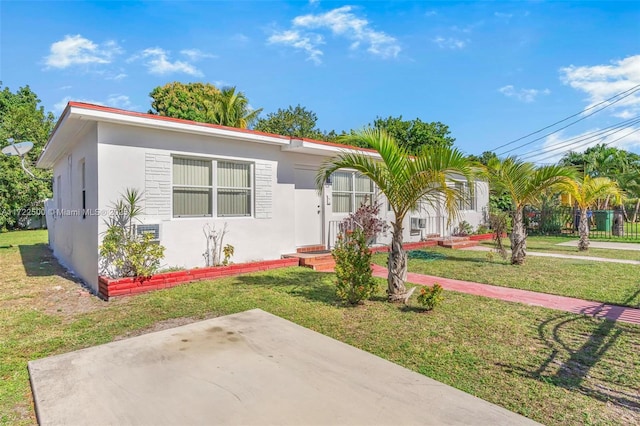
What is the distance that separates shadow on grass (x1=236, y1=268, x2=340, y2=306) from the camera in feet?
20.5

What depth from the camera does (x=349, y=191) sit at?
11320mm

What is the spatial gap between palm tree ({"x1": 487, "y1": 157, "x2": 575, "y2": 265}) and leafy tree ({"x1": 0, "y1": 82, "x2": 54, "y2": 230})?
15.9 m

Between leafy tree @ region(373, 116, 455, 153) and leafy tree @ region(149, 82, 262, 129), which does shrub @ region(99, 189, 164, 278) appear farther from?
leafy tree @ region(373, 116, 455, 153)

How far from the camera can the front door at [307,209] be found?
10.2 metres

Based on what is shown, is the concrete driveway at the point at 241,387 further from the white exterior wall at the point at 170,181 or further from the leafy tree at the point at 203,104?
the leafy tree at the point at 203,104

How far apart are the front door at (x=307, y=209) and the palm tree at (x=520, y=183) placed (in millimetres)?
4908

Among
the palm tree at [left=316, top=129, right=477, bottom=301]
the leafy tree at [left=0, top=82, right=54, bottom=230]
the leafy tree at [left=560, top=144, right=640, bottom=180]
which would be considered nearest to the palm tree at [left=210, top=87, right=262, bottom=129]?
the leafy tree at [left=0, top=82, right=54, bottom=230]

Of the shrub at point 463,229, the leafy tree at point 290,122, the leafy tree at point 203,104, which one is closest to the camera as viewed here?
the shrub at point 463,229

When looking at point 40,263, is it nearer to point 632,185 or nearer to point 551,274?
point 551,274

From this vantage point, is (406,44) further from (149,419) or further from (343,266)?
(149,419)

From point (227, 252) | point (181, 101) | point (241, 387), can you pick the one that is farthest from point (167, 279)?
point (181, 101)

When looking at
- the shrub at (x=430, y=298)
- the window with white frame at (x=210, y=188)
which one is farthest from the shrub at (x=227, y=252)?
the shrub at (x=430, y=298)

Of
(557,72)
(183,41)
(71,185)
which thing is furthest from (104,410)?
(557,72)

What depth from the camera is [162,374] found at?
10.7ft
